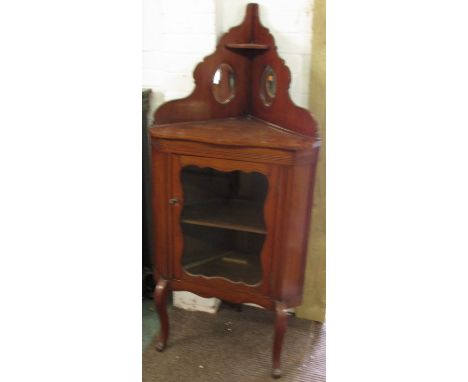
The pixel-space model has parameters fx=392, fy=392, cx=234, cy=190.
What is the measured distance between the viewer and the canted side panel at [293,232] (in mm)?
1126

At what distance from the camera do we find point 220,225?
4.21ft

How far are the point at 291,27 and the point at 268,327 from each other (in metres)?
1.15

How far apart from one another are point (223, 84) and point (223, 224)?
499 millimetres

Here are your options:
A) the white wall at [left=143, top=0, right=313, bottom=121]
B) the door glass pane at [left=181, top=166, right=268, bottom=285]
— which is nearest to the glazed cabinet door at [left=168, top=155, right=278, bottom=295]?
the door glass pane at [left=181, top=166, right=268, bottom=285]

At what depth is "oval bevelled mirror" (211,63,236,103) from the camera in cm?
137

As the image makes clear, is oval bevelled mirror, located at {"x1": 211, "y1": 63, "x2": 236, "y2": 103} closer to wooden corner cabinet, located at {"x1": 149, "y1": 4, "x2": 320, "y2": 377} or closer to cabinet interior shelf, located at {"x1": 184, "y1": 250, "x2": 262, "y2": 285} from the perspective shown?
wooden corner cabinet, located at {"x1": 149, "y1": 4, "x2": 320, "y2": 377}

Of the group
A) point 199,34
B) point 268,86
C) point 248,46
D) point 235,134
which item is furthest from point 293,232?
point 199,34

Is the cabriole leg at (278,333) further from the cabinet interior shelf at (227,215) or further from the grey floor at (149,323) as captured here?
the grey floor at (149,323)

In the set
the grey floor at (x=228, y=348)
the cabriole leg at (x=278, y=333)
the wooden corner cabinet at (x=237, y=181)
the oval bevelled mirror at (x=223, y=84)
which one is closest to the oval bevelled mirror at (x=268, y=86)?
the wooden corner cabinet at (x=237, y=181)

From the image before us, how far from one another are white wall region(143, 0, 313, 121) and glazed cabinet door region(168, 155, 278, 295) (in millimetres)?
400

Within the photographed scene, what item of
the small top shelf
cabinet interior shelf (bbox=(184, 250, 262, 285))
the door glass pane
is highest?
the small top shelf

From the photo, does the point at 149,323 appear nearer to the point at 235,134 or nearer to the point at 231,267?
the point at 231,267
